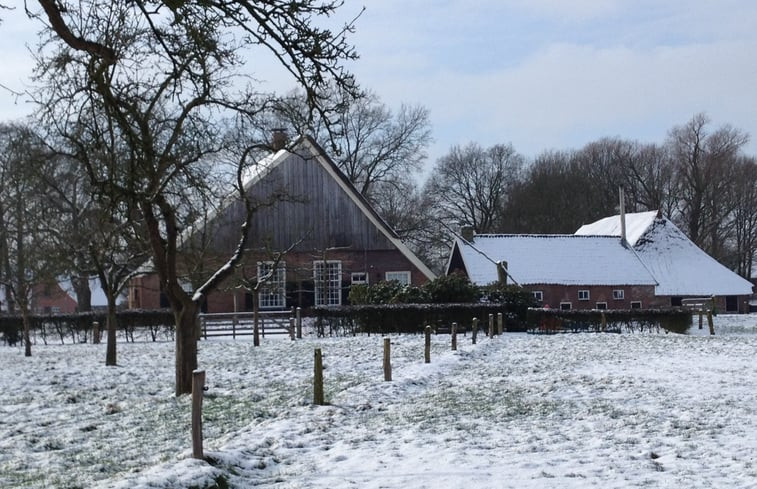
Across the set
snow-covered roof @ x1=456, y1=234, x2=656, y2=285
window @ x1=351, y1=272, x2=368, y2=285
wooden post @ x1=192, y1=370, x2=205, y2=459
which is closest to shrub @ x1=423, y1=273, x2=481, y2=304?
window @ x1=351, y1=272, x2=368, y2=285

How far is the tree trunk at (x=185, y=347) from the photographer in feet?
55.1

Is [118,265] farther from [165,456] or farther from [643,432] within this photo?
[643,432]

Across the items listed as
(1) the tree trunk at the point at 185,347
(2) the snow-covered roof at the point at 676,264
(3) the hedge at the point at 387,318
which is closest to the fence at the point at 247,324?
(3) the hedge at the point at 387,318

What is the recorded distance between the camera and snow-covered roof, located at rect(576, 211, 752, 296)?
187ft

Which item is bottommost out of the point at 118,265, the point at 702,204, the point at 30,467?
the point at 30,467

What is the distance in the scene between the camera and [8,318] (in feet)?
120

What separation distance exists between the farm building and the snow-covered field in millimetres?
35401

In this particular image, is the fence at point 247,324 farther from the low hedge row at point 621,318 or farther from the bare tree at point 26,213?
the low hedge row at point 621,318

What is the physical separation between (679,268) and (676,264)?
43cm

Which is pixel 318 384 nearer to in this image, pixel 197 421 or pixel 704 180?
pixel 197 421

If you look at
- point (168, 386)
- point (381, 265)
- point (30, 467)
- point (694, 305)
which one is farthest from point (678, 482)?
point (694, 305)

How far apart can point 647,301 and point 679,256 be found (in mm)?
7366

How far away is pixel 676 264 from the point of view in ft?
193

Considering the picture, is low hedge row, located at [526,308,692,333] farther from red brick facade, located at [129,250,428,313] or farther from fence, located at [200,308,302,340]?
red brick facade, located at [129,250,428,313]
